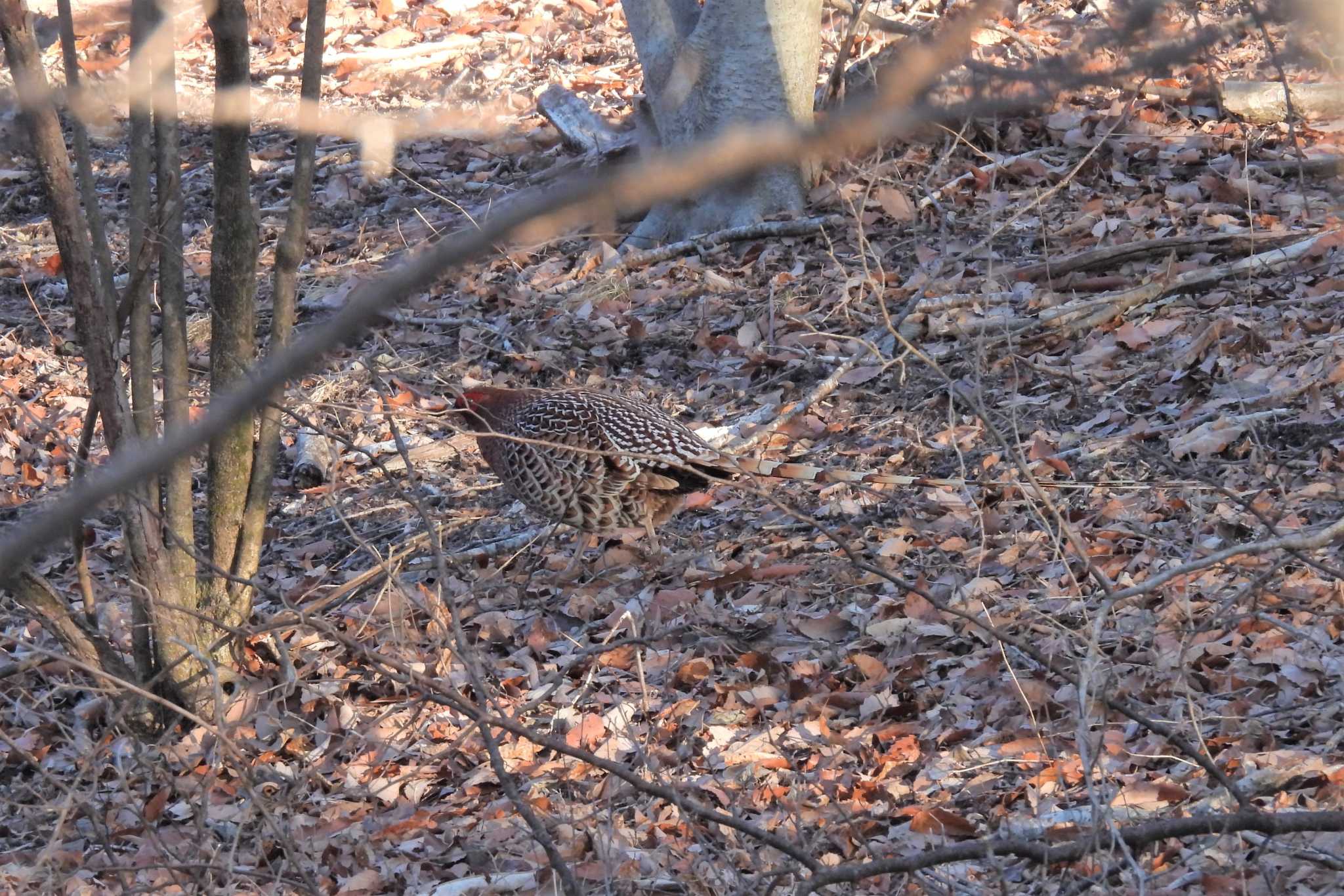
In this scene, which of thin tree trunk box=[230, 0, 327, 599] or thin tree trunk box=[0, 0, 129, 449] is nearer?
thin tree trunk box=[0, 0, 129, 449]

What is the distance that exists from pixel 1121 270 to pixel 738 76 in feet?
8.94

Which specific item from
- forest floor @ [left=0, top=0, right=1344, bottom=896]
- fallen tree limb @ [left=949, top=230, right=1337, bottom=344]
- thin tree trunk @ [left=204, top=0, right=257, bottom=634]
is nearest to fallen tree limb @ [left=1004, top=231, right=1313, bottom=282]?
forest floor @ [left=0, top=0, right=1344, bottom=896]

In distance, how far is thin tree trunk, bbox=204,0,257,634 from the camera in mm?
4324

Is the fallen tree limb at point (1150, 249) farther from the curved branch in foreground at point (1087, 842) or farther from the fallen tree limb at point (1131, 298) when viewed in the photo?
the curved branch in foreground at point (1087, 842)

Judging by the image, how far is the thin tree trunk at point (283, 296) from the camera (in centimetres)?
460

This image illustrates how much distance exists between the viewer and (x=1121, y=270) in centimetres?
690

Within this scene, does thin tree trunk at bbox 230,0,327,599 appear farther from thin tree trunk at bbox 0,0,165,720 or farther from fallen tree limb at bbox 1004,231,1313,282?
fallen tree limb at bbox 1004,231,1313,282

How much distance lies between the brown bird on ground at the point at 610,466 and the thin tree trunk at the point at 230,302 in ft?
3.54

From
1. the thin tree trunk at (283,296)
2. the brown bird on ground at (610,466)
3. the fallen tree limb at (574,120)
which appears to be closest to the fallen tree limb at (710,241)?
the fallen tree limb at (574,120)

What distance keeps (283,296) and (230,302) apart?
0.66 ft

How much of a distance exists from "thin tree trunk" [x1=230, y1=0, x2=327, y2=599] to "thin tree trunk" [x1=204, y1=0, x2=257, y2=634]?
0.16 feet

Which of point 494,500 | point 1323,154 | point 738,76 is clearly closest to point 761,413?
point 494,500

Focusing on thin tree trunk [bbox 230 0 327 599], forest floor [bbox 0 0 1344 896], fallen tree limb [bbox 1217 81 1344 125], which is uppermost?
thin tree trunk [bbox 230 0 327 599]

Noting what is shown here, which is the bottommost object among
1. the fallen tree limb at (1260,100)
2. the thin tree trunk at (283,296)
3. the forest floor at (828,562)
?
the forest floor at (828,562)
